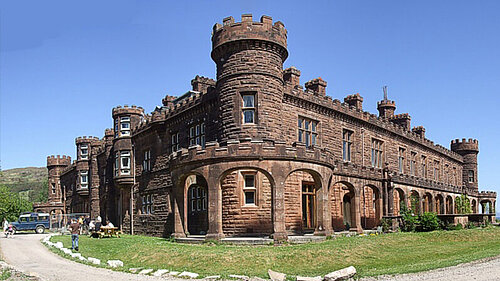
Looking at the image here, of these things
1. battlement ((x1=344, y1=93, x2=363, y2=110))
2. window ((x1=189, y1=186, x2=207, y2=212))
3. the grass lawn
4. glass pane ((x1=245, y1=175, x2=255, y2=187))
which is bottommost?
the grass lawn

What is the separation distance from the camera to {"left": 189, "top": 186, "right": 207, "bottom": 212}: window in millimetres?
27728

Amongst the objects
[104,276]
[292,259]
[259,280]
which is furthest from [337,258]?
[104,276]

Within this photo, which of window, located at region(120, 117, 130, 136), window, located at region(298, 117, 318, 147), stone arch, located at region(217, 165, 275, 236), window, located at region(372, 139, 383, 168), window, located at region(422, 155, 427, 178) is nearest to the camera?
stone arch, located at region(217, 165, 275, 236)

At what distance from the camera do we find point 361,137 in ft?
111

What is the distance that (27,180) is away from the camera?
163m

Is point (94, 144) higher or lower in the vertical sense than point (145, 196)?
higher

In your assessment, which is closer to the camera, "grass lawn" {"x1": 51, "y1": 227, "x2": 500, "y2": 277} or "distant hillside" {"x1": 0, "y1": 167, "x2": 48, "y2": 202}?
"grass lawn" {"x1": 51, "y1": 227, "x2": 500, "y2": 277}

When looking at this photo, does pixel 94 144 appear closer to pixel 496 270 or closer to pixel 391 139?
pixel 391 139

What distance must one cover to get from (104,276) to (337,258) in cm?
826

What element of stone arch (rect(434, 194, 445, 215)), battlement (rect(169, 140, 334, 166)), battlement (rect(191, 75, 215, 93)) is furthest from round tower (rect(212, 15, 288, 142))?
stone arch (rect(434, 194, 445, 215))

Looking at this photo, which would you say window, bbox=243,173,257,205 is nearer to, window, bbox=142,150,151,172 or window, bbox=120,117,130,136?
window, bbox=142,150,151,172

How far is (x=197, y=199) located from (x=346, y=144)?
36.2 ft

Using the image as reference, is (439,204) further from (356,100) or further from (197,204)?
(197,204)

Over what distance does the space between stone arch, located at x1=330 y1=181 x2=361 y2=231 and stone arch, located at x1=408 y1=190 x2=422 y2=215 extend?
6089mm
